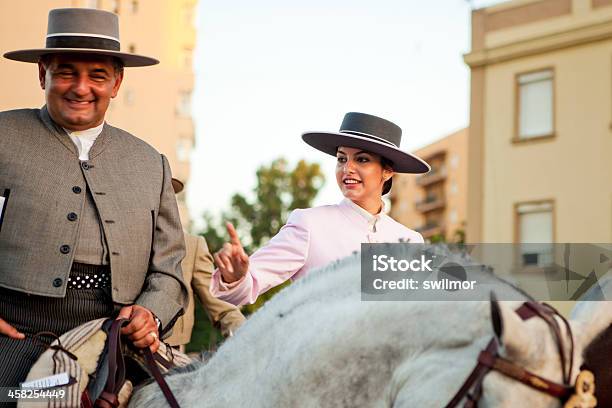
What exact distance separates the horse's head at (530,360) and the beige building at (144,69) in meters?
5.86

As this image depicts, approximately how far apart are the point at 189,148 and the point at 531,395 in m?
29.9

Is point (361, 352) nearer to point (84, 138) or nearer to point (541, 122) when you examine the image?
point (84, 138)

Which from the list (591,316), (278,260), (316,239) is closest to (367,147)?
(316,239)

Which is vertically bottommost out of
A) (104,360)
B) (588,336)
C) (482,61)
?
(104,360)

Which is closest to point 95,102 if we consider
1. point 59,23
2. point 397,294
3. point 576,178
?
point 59,23

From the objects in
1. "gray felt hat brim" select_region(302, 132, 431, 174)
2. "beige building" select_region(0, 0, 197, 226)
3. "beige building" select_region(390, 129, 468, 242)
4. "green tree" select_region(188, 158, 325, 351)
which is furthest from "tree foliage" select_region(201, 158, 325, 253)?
"gray felt hat brim" select_region(302, 132, 431, 174)

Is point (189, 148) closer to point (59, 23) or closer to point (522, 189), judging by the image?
point (522, 189)

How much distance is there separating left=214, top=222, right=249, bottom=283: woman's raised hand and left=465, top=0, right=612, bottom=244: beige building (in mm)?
18850

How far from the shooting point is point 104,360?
137 inches

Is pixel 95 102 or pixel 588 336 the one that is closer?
pixel 588 336

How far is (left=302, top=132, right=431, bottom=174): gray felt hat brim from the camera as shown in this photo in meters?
4.63

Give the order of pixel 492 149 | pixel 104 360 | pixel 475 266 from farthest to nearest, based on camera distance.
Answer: pixel 492 149 → pixel 104 360 → pixel 475 266

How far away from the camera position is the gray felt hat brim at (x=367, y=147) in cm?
463

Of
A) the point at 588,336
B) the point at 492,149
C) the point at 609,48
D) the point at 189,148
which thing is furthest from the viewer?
the point at 189,148
